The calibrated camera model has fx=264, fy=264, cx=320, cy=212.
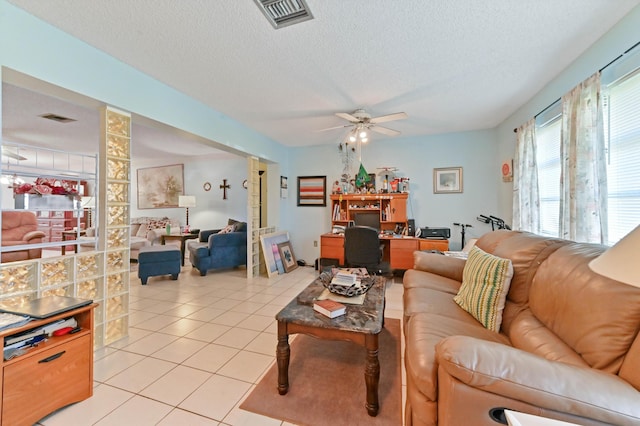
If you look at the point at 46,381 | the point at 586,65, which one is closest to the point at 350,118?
the point at 586,65

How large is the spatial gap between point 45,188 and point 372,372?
2.73 m

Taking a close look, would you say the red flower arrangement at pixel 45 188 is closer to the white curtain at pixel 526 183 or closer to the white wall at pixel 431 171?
the white wall at pixel 431 171

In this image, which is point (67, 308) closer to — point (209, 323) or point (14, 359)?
point (14, 359)

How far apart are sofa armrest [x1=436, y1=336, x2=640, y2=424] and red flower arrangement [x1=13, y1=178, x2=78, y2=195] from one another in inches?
114

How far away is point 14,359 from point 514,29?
11.7 feet

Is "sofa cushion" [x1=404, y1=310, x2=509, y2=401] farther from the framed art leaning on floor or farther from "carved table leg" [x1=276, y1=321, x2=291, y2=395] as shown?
the framed art leaning on floor

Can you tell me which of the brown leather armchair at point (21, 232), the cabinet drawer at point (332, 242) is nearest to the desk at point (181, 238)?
the brown leather armchair at point (21, 232)

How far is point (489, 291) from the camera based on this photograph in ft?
5.69

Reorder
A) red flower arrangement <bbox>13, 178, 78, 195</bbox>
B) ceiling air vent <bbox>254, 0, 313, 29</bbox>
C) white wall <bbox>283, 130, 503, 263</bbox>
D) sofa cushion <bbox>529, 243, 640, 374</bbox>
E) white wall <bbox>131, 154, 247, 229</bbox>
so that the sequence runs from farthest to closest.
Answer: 1. white wall <bbox>131, 154, 247, 229</bbox>
2. white wall <bbox>283, 130, 503, 263</bbox>
3. red flower arrangement <bbox>13, 178, 78, 195</bbox>
4. ceiling air vent <bbox>254, 0, 313, 29</bbox>
5. sofa cushion <bbox>529, 243, 640, 374</bbox>

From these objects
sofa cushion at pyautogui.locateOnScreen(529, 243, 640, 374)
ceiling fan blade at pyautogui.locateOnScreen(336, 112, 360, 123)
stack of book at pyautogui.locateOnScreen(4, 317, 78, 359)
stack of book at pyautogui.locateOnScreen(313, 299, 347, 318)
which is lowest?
stack of book at pyautogui.locateOnScreen(4, 317, 78, 359)

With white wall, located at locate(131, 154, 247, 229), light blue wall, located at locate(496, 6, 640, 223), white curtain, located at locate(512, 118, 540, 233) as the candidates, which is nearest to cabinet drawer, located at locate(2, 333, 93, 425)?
light blue wall, located at locate(496, 6, 640, 223)

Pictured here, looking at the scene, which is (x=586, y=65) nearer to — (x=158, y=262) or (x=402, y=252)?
(x=402, y=252)

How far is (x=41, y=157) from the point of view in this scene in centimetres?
574

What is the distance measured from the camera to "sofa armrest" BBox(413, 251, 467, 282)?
2.61 m
